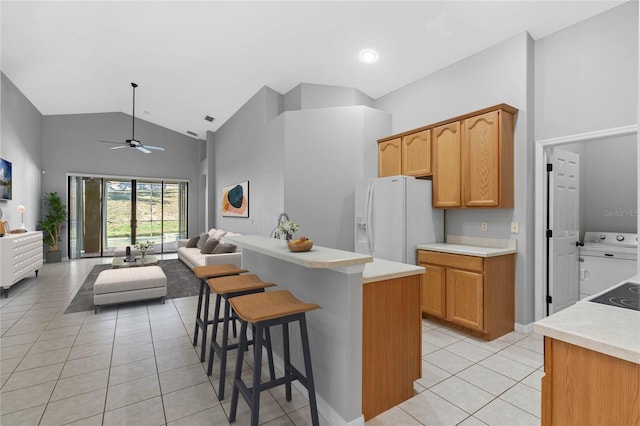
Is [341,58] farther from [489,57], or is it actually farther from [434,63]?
[489,57]

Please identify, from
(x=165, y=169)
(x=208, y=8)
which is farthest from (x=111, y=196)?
(x=208, y=8)

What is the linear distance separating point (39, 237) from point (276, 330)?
231 inches

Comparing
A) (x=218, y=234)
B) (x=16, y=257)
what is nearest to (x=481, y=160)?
(x=218, y=234)

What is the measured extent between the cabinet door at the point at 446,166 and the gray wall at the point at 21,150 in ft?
23.0

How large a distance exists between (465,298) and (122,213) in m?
9.12

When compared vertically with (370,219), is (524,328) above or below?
below

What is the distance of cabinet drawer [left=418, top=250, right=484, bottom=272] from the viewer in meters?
3.09

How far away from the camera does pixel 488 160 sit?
3.29 m

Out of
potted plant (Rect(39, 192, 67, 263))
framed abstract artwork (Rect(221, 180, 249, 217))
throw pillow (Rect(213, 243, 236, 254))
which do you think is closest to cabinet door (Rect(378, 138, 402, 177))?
framed abstract artwork (Rect(221, 180, 249, 217))

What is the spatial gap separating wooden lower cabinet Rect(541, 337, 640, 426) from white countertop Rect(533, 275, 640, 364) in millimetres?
45

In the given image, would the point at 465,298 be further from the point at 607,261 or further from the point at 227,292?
the point at 227,292

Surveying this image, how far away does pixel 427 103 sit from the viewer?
4332 mm

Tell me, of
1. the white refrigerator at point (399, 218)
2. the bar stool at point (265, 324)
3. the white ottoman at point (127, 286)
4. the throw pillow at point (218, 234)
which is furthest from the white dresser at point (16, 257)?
the white refrigerator at point (399, 218)

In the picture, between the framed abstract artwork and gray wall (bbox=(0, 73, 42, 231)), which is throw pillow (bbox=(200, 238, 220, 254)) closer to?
the framed abstract artwork
